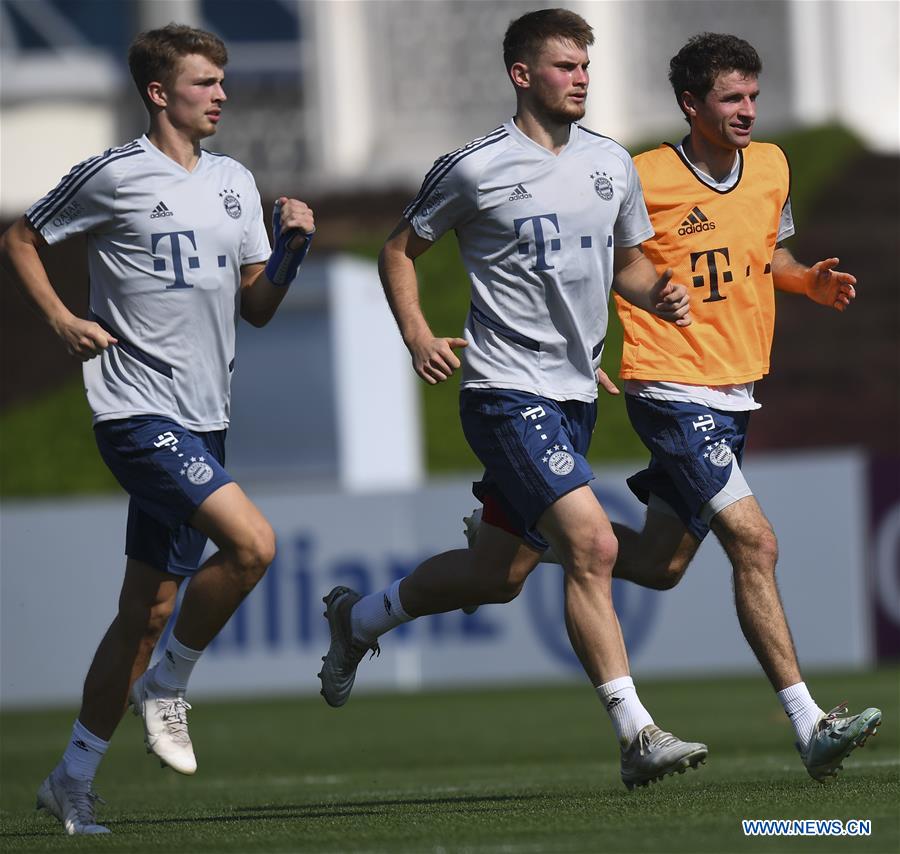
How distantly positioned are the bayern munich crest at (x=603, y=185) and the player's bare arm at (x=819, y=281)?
918 millimetres

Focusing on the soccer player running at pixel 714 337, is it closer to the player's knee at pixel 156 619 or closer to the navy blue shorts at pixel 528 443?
the navy blue shorts at pixel 528 443

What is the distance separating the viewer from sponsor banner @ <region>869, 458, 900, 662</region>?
15.2 metres

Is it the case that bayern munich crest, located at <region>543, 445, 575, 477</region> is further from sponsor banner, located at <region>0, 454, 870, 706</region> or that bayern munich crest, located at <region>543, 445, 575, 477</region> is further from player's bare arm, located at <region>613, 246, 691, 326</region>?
sponsor banner, located at <region>0, 454, 870, 706</region>

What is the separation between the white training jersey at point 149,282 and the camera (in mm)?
7027

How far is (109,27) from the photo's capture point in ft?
110

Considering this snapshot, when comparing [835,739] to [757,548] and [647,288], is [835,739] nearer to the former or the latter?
[757,548]

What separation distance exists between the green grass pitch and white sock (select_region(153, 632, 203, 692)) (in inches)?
19.0

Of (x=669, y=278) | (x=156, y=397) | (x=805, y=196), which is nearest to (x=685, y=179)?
(x=669, y=278)

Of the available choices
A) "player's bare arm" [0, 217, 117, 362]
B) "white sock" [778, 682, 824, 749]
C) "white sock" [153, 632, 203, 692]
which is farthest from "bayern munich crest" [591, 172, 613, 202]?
"white sock" [153, 632, 203, 692]

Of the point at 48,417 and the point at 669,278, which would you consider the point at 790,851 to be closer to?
the point at 669,278

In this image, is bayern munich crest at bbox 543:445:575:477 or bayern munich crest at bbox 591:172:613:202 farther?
bayern munich crest at bbox 591:172:613:202

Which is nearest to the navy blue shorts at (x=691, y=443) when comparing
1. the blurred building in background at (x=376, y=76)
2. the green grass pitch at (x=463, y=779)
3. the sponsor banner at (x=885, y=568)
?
the green grass pitch at (x=463, y=779)

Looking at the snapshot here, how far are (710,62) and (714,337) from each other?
102 cm

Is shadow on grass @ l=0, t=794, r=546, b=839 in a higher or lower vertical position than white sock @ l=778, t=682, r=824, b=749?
lower
